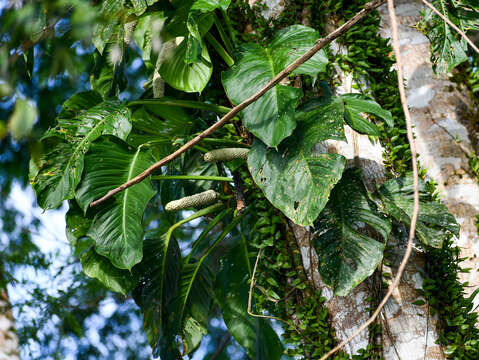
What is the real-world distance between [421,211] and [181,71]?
1.15m

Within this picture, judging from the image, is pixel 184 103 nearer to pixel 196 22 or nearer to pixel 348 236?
pixel 196 22

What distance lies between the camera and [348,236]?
1695mm

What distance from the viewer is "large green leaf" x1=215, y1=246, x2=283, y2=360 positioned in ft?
6.71

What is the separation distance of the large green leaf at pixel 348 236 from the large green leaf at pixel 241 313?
0.52 metres

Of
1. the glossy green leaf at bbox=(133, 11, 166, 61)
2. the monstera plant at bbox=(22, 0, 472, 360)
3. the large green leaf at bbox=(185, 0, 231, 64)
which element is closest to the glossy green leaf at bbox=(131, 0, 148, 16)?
the monstera plant at bbox=(22, 0, 472, 360)

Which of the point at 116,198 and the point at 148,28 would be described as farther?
the point at 148,28

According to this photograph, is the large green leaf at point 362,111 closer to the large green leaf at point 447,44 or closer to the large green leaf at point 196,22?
the large green leaf at point 447,44

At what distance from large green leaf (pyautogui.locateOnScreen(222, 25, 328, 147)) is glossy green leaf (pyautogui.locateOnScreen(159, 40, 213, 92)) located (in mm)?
280

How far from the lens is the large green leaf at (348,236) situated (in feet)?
5.27

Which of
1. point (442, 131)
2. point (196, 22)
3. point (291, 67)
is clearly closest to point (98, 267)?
point (196, 22)

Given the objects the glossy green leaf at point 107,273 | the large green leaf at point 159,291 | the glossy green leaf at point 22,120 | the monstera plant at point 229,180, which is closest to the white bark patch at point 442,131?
the monstera plant at point 229,180

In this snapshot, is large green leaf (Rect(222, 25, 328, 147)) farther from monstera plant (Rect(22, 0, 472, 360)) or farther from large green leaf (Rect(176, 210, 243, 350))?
large green leaf (Rect(176, 210, 243, 350))

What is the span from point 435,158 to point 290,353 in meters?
1.17

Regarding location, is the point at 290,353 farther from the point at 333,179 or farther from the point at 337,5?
the point at 337,5
